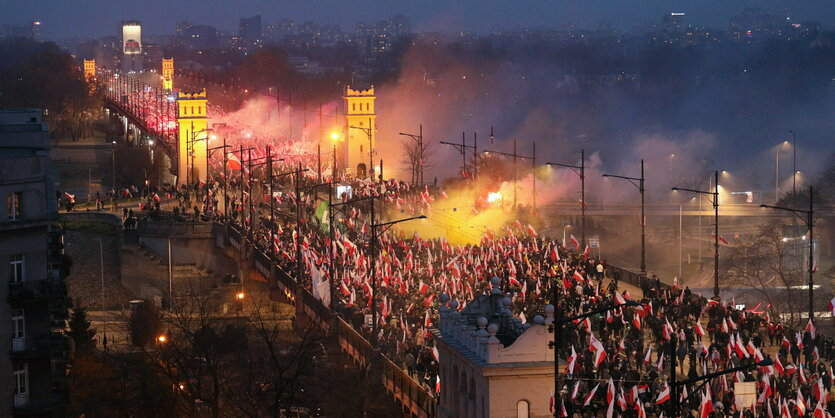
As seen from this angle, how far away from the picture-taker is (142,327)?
46125 mm

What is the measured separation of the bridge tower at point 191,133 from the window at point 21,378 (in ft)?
191

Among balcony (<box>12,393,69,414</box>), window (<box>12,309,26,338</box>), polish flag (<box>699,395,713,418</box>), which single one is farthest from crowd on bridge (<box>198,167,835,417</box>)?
window (<box>12,309,26,338</box>)

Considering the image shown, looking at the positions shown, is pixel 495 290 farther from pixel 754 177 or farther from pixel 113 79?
pixel 113 79

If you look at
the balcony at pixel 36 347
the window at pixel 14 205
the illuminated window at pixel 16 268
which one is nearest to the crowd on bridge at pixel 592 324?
the balcony at pixel 36 347

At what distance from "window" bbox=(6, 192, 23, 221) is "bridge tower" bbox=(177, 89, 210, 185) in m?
58.1

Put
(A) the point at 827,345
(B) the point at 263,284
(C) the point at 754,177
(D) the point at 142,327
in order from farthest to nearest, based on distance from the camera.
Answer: (C) the point at 754,177
(B) the point at 263,284
(D) the point at 142,327
(A) the point at 827,345

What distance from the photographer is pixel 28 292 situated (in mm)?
27031

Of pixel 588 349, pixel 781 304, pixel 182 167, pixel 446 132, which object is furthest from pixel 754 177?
pixel 588 349

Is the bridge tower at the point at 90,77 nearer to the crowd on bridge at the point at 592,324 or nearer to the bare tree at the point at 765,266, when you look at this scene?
the bare tree at the point at 765,266

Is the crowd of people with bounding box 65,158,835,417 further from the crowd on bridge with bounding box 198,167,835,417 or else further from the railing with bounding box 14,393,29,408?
the railing with bounding box 14,393,29,408

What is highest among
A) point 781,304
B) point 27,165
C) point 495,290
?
point 27,165

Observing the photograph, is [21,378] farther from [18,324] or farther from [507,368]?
[507,368]

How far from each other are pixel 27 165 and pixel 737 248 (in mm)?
46994

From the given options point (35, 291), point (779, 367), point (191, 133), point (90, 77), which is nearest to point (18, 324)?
point (35, 291)
